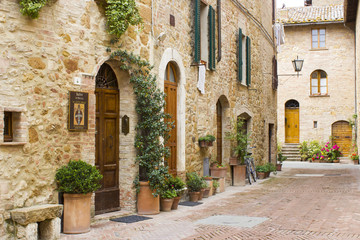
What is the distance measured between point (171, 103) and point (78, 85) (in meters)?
3.11

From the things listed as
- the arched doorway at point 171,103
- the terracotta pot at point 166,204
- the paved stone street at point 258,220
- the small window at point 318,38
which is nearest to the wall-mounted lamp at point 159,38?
the arched doorway at point 171,103

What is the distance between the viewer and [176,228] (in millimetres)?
6785

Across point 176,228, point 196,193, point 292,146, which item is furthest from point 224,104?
point 292,146

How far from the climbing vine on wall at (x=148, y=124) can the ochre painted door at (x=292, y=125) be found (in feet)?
64.4

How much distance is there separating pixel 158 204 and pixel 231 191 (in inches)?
161

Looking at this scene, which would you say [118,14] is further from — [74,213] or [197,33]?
[197,33]

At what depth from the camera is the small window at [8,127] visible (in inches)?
226

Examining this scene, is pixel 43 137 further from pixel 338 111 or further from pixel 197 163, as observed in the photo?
pixel 338 111

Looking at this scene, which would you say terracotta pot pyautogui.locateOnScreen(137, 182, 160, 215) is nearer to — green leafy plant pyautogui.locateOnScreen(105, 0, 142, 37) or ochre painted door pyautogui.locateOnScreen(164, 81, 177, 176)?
ochre painted door pyautogui.locateOnScreen(164, 81, 177, 176)

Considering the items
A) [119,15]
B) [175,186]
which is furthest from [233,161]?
[119,15]

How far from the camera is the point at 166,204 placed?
8.27 meters

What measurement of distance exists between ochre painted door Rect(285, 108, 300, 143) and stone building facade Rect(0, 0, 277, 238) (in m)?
14.7

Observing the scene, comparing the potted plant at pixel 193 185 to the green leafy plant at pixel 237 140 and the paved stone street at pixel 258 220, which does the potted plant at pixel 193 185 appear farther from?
the green leafy plant at pixel 237 140

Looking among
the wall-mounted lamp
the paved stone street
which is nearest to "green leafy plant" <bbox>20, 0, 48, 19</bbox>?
the paved stone street
